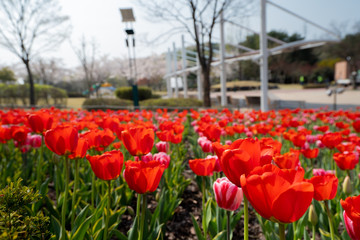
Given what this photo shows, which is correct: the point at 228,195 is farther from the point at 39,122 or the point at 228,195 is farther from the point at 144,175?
the point at 39,122

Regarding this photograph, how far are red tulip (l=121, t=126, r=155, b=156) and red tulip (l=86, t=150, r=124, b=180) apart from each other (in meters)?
0.18

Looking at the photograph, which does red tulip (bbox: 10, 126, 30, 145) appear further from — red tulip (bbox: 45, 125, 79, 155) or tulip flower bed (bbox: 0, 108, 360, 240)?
red tulip (bbox: 45, 125, 79, 155)

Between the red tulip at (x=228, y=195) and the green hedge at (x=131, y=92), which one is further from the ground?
the green hedge at (x=131, y=92)

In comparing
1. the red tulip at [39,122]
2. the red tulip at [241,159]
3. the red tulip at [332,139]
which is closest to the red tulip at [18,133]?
the red tulip at [39,122]

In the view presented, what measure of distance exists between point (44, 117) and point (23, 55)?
21642 millimetres

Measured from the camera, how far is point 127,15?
12.3 metres

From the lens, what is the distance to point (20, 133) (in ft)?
7.27

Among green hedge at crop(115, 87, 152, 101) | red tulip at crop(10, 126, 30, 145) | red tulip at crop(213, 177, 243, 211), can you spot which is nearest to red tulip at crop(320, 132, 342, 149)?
red tulip at crop(213, 177, 243, 211)

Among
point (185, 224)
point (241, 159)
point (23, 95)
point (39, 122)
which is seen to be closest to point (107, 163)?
point (241, 159)

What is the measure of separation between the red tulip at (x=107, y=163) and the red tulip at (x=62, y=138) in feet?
0.50

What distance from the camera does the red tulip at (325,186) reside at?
3.41 feet

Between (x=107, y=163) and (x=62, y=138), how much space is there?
267 mm

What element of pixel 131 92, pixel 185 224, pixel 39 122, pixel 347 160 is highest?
pixel 131 92

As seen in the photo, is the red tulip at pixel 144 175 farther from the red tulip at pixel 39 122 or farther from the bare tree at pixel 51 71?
the bare tree at pixel 51 71
